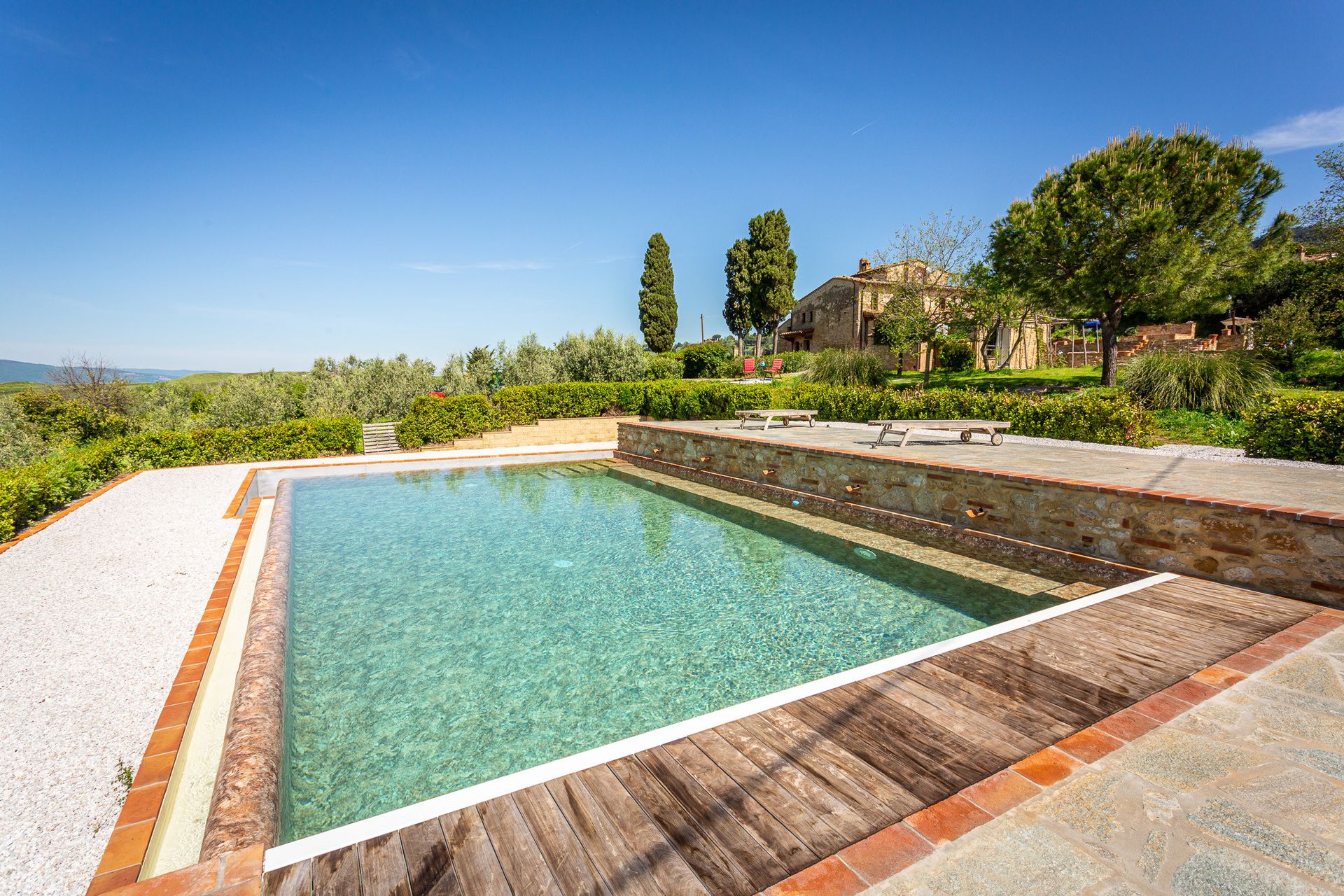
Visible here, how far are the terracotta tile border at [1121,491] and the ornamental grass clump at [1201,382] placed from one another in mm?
8137

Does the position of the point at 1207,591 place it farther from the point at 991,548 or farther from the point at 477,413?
the point at 477,413

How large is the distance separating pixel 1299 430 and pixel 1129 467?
3.04 m

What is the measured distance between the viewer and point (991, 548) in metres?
5.97

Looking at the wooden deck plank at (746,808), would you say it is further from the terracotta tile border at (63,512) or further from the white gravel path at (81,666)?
the terracotta tile border at (63,512)

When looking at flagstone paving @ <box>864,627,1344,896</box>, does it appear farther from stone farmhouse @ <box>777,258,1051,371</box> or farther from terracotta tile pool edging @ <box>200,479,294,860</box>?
stone farmhouse @ <box>777,258,1051,371</box>

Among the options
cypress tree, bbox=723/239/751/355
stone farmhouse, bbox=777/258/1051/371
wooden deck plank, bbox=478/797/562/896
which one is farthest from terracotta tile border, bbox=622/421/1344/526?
cypress tree, bbox=723/239/751/355

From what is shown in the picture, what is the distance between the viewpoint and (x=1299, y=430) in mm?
7297

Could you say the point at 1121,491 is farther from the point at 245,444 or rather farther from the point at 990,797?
the point at 245,444

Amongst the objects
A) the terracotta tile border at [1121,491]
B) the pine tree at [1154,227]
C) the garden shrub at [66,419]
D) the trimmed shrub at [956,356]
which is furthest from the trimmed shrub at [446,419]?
the trimmed shrub at [956,356]

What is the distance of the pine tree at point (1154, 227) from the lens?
14.6m

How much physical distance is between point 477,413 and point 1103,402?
1570 centimetres

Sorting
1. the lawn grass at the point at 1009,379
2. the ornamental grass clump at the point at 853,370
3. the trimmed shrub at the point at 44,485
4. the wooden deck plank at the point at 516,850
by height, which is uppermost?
the ornamental grass clump at the point at 853,370

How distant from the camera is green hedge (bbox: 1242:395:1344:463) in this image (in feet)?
23.2

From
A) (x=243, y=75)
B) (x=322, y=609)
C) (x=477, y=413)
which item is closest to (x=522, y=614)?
(x=322, y=609)
